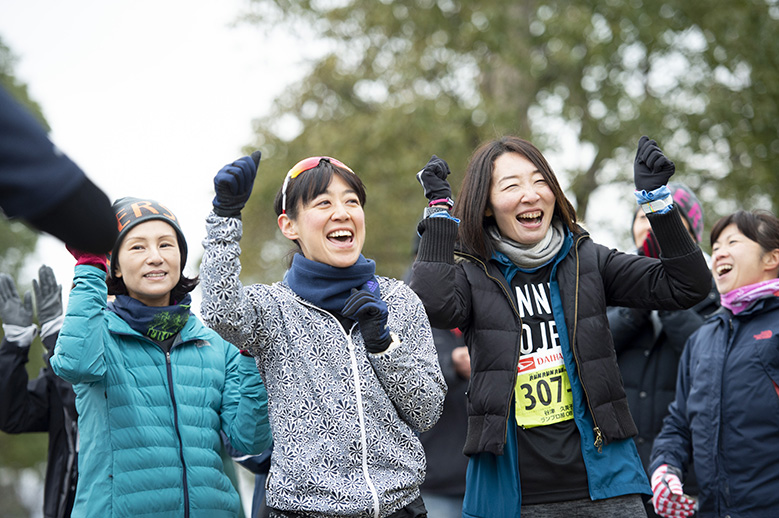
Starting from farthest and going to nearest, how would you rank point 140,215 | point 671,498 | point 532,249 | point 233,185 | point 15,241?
1. point 15,241
2. point 671,498
3. point 140,215
4. point 532,249
5. point 233,185

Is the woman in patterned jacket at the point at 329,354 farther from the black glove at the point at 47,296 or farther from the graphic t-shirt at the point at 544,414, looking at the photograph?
the black glove at the point at 47,296

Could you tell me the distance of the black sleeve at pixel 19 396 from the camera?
494 centimetres

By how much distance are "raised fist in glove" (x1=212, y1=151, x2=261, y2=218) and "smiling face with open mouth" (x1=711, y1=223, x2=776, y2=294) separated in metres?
2.83

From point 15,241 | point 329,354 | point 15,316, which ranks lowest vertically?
point 329,354

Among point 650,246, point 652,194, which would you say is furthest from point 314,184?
point 650,246

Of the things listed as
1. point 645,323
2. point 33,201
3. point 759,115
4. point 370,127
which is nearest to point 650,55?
point 759,115

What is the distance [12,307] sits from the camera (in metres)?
5.34

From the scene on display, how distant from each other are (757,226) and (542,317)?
1.86m

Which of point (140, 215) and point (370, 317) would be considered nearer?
point (370, 317)

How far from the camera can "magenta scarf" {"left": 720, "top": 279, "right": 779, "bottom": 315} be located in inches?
164

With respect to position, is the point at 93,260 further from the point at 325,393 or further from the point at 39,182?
the point at 39,182

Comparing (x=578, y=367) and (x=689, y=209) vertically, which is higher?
(x=689, y=209)

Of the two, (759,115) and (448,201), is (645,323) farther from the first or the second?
(759,115)

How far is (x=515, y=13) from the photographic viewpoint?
13.7 metres
